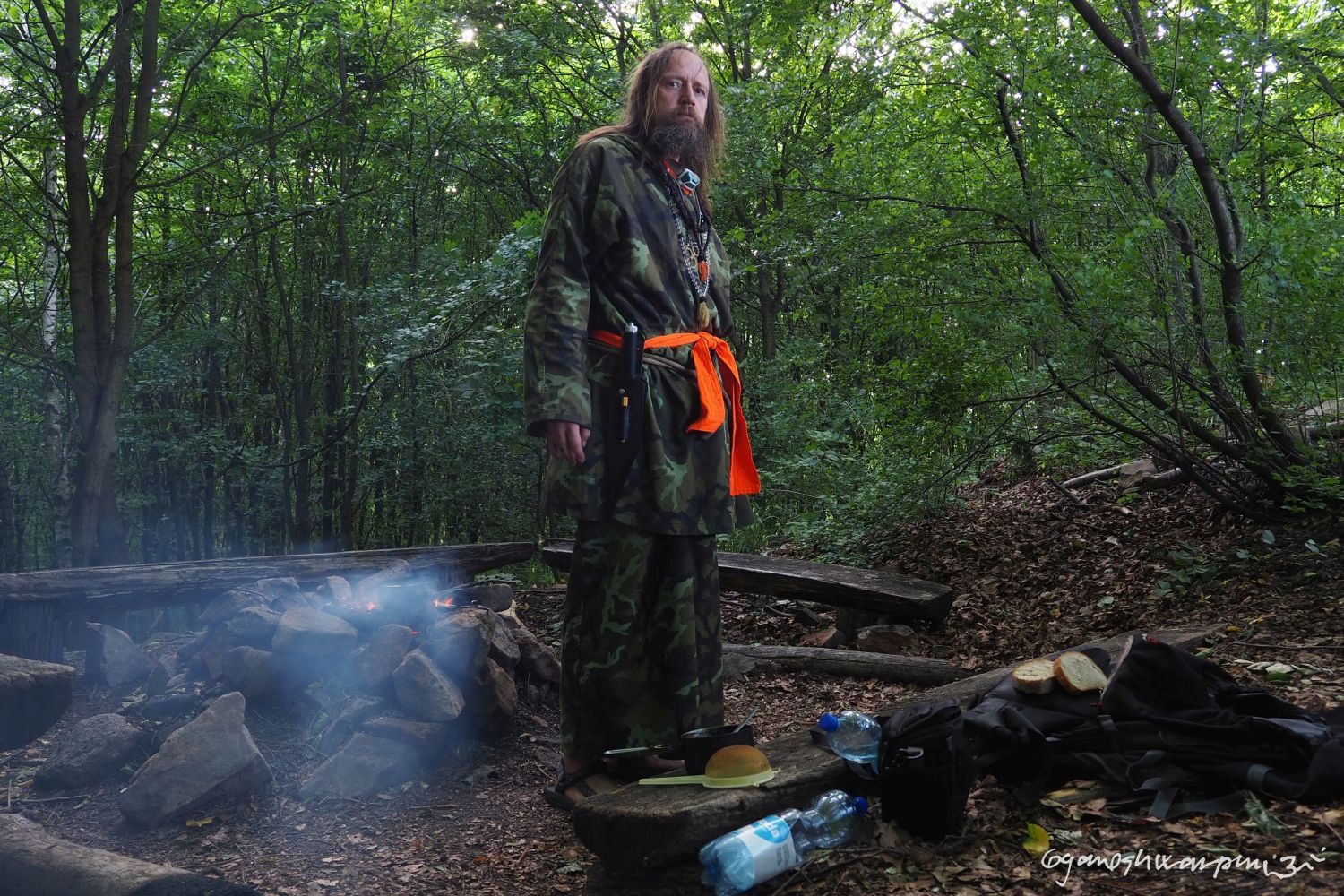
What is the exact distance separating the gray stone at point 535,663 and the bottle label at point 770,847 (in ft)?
7.15

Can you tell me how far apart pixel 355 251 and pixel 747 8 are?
669 cm

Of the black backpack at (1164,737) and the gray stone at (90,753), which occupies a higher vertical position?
the black backpack at (1164,737)

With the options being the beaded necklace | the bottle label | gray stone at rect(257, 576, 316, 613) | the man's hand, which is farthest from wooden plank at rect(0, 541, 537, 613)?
the bottle label

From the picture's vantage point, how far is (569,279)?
Result: 2.98 meters

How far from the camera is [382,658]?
4.00 metres

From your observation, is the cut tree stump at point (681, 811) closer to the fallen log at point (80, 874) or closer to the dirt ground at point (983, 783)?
the dirt ground at point (983, 783)

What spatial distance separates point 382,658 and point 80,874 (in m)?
1.70

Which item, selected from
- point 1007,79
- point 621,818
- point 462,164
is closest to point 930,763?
point 621,818

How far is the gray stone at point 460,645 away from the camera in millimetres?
3938

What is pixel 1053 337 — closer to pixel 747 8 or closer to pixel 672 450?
pixel 672 450

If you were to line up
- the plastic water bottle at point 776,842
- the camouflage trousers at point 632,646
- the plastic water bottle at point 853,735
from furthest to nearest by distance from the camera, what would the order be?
the camouflage trousers at point 632,646
the plastic water bottle at point 853,735
the plastic water bottle at point 776,842

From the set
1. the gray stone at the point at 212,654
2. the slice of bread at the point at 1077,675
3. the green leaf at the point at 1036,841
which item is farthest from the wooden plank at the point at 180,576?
the green leaf at the point at 1036,841

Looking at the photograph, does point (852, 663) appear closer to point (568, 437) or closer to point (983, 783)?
point (983, 783)

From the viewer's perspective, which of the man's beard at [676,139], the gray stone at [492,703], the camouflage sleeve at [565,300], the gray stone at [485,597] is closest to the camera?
the camouflage sleeve at [565,300]
